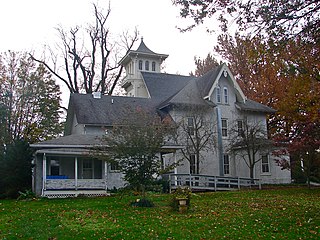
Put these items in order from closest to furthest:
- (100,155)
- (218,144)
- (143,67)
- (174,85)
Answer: (100,155) → (218,144) → (174,85) → (143,67)

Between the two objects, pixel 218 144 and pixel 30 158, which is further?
pixel 218 144

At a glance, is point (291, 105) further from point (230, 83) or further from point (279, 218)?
point (279, 218)

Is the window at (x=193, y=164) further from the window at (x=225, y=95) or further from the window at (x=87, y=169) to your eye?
the window at (x=87, y=169)

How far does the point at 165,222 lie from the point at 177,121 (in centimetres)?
1813

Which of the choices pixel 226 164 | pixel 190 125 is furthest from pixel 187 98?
pixel 226 164

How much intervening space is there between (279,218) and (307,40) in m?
5.36

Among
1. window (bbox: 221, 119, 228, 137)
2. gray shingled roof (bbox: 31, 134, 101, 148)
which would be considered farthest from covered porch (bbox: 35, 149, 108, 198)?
window (bbox: 221, 119, 228, 137)

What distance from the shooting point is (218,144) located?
101 ft

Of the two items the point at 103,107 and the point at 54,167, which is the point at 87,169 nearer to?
the point at 54,167

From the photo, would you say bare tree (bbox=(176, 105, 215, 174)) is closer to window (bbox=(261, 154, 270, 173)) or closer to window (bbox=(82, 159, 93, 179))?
window (bbox=(261, 154, 270, 173))

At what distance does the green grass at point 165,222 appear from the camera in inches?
412

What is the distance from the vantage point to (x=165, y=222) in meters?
12.3

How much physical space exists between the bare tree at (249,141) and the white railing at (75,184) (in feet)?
34.1

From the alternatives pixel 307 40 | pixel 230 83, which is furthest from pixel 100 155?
pixel 230 83
